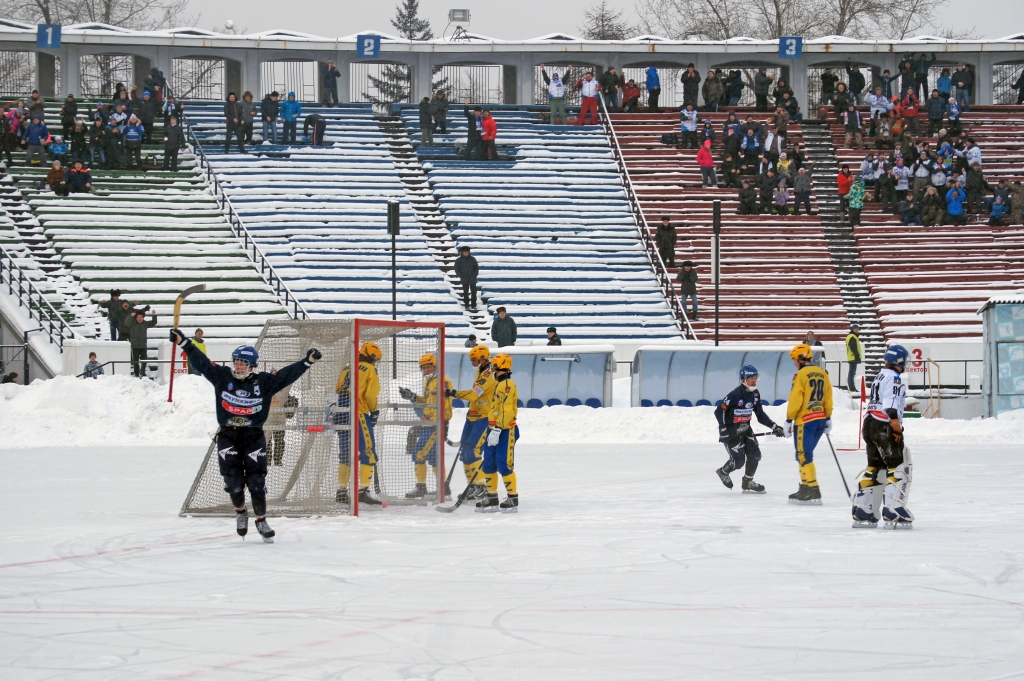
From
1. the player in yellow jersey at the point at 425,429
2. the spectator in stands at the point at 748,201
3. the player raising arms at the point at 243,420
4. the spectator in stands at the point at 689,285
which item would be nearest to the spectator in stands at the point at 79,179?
the spectator in stands at the point at 689,285

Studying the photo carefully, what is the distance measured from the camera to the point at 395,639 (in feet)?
23.9

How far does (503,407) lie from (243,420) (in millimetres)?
3046

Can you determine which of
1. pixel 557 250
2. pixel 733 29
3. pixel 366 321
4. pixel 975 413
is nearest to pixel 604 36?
pixel 733 29

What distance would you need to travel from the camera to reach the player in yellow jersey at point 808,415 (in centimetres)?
1352

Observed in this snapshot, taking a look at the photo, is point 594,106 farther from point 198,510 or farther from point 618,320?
point 198,510

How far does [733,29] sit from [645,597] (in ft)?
185

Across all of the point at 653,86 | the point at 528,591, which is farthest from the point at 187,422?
the point at 653,86

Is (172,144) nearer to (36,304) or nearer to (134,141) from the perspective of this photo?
(134,141)

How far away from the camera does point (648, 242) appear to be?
3544 centimetres

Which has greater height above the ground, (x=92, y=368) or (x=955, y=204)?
(x=955, y=204)

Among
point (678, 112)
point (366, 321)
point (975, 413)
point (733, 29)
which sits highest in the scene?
point (733, 29)

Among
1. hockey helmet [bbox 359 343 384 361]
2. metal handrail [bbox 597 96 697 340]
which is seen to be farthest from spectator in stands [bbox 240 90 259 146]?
hockey helmet [bbox 359 343 384 361]

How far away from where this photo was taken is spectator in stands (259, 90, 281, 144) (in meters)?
37.6

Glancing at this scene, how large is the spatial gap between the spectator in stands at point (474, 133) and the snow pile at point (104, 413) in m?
18.4
